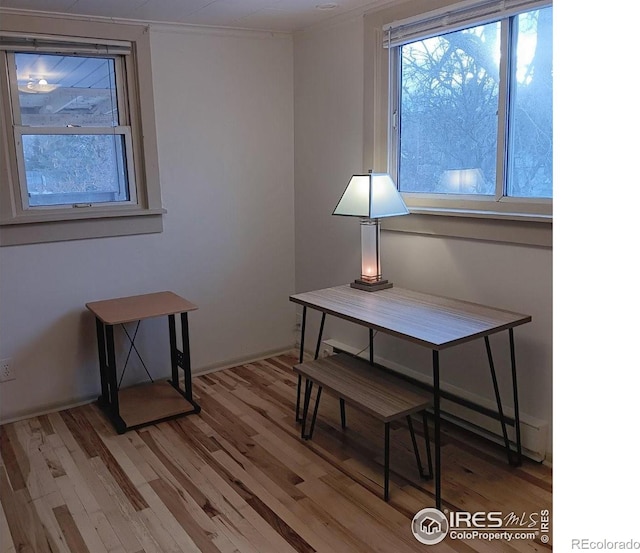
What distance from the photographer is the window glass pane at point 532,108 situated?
2.38 m

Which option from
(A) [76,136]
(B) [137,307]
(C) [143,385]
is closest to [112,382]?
(B) [137,307]

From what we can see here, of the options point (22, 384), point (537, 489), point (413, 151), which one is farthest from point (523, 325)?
point (22, 384)

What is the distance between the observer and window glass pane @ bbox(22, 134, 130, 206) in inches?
122

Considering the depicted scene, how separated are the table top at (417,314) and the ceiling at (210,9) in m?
1.48

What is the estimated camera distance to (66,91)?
3154mm

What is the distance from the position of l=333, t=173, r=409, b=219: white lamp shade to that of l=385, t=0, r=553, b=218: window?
0.70 ft

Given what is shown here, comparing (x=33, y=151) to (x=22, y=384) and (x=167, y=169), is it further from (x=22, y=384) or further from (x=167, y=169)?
(x=22, y=384)

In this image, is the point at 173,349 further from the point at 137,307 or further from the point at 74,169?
the point at 74,169

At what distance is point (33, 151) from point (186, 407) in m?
1.61

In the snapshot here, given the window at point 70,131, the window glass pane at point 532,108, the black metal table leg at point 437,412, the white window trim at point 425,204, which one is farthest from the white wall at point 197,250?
the black metal table leg at point 437,412

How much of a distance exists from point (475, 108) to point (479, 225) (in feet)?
1.84
